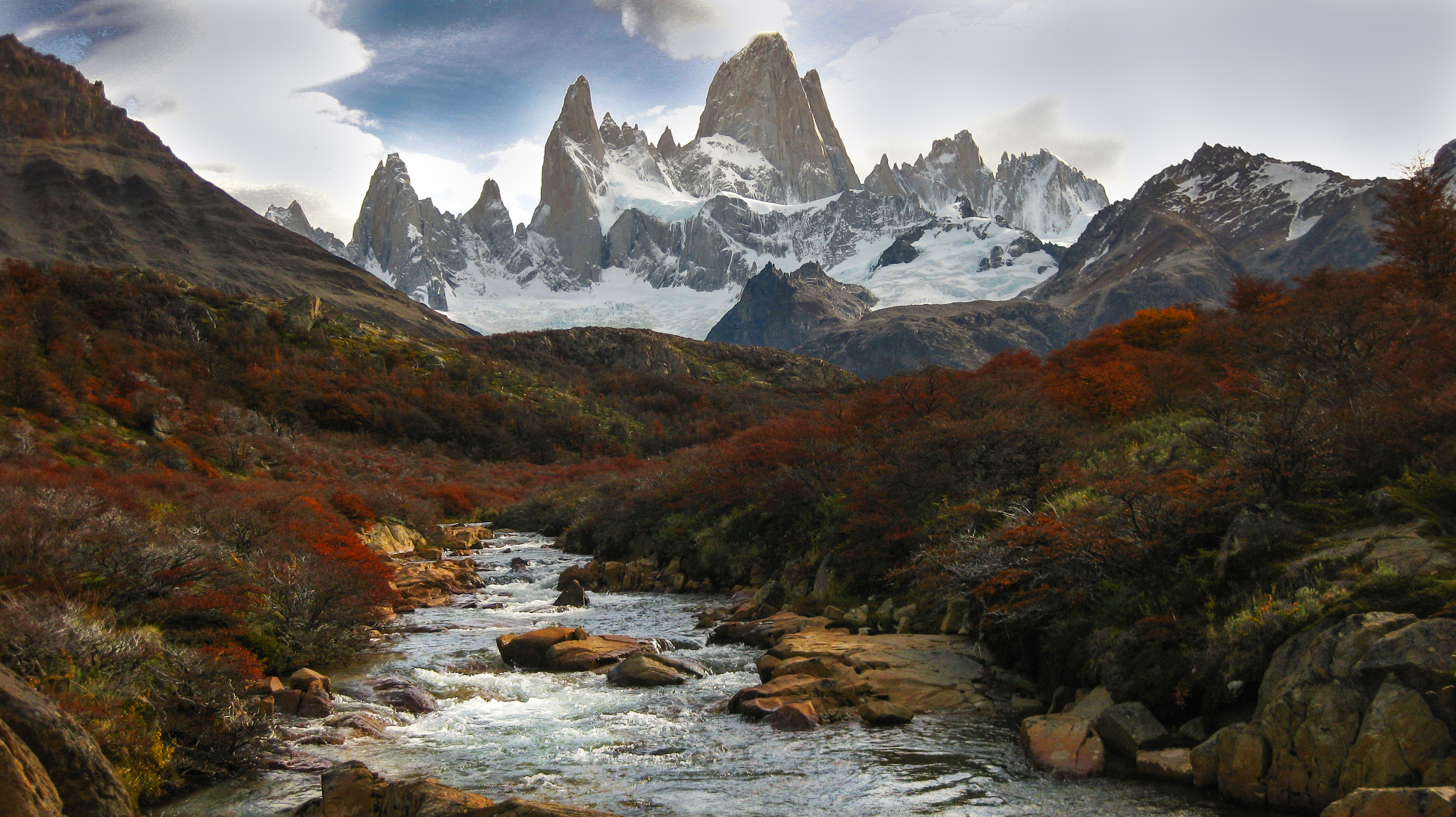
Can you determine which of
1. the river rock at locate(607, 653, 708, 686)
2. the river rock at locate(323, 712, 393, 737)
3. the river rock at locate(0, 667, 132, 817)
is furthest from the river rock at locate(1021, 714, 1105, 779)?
the river rock at locate(0, 667, 132, 817)

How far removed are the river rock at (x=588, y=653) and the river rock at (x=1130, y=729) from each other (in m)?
7.75

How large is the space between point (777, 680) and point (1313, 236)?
240m

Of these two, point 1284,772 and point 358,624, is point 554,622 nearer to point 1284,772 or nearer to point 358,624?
point 358,624

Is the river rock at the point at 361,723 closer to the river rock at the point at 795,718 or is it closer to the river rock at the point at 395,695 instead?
the river rock at the point at 395,695

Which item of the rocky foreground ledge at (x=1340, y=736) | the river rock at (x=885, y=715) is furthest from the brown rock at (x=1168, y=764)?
the river rock at (x=885, y=715)

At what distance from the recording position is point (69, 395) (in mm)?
35312

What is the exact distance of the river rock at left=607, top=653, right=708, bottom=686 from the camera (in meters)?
13.0

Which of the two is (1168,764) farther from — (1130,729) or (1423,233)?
(1423,233)

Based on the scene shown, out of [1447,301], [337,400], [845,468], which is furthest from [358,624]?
[337,400]

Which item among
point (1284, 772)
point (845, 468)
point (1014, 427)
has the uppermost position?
point (1014, 427)

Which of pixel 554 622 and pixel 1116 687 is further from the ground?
pixel 1116 687

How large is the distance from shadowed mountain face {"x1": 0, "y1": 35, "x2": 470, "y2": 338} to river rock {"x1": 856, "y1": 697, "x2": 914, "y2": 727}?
150993mm

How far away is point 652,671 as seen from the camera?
13.1 meters

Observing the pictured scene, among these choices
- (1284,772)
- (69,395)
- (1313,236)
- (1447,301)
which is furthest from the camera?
(1313,236)
